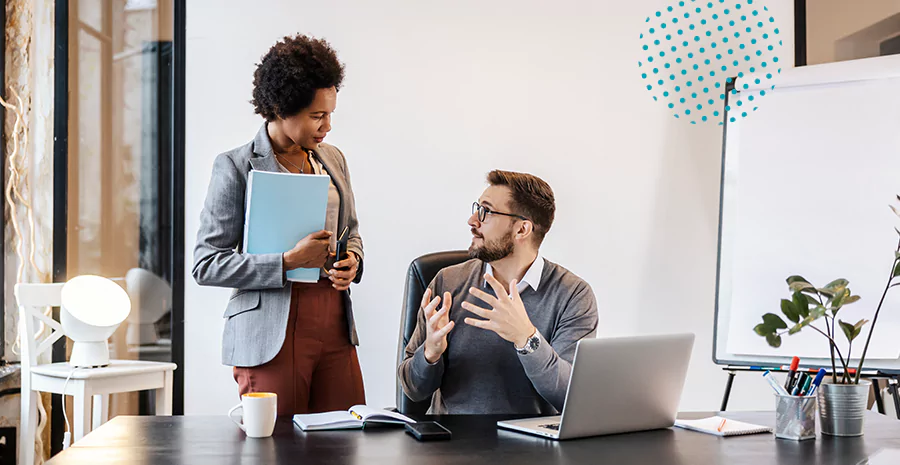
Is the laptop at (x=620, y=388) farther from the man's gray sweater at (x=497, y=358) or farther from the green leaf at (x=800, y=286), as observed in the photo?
the man's gray sweater at (x=497, y=358)

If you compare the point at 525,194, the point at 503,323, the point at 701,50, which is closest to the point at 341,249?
the point at 525,194

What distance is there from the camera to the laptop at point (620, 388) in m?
1.44

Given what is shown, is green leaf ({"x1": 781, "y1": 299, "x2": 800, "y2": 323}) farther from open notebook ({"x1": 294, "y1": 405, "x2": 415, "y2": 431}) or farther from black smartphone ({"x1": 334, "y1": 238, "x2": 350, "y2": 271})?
black smartphone ({"x1": 334, "y1": 238, "x2": 350, "y2": 271})

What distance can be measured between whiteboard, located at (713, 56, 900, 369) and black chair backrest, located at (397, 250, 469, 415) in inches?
48.4

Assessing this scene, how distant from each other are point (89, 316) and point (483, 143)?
1.65 metres

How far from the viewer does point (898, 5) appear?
3.24m

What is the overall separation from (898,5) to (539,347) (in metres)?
2.46

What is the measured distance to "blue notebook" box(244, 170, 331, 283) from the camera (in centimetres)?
211

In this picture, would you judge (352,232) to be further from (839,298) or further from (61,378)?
(839,298)

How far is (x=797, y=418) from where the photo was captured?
1496 mm

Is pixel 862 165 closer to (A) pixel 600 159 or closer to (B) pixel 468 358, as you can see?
(A) pixel 600 159

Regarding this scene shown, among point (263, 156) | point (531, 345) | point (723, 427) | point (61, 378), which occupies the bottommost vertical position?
point (61, 378)

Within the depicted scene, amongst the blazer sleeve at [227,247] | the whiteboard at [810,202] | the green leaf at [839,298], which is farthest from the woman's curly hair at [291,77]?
the whiteboard at [810,202]

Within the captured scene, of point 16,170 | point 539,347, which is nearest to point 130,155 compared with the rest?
point 16,170
